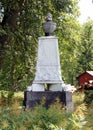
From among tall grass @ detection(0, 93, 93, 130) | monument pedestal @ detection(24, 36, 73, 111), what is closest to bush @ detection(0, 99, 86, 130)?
tall grass @ detection(0, 93, 93, 130)

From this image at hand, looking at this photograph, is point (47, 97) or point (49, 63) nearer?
point (47, 97)

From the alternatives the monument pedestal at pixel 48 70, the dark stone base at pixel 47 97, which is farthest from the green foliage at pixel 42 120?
the monument pedestal at pixel 48 70

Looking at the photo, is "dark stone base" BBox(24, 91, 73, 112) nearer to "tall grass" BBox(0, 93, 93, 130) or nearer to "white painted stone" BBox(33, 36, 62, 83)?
"white painted stone" BBox(33, 36, 62, 83)

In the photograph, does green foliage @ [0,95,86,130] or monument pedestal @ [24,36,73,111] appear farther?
monument pedestal @ [24,36,73,111]

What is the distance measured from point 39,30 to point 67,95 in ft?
24.1

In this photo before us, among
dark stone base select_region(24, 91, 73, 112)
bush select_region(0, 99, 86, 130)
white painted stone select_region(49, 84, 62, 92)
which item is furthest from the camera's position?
white painted stone select_region(49, 84, 62, 92)

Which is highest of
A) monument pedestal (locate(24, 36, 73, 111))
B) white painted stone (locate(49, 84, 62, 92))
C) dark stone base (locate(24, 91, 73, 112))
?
monument pedestal (locate(24, 36, 73, 111))

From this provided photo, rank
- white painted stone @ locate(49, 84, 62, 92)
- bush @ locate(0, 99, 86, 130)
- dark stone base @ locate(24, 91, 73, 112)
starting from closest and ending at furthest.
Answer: bush @ locate(0, 99, 86, 130) → dark stone base @ locate(24, 91, 73, 112) → white painted stone @ locate(49, 84, 62, 92)

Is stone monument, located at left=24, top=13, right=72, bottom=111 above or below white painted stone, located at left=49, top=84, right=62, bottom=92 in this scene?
above

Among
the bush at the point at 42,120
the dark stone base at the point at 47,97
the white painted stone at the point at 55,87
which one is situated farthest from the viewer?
the white painted stone at the point at 55,87

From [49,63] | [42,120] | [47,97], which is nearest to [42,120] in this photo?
[42,120]

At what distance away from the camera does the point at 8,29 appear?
626 inches

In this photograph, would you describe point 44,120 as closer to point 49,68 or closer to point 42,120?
point 42,120

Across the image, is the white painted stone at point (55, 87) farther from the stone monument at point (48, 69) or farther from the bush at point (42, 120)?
the bush at point (42, 120)
